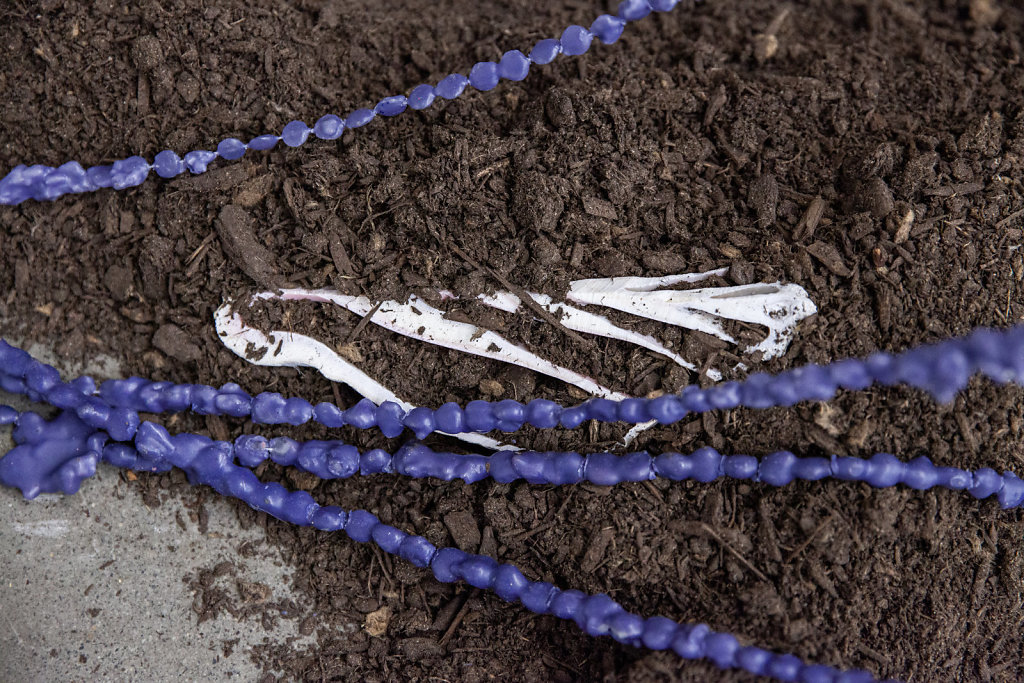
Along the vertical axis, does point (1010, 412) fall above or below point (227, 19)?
below

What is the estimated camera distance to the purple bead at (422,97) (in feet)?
6.18

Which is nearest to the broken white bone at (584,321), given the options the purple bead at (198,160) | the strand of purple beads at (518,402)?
the strand of purple beads at (518,402)

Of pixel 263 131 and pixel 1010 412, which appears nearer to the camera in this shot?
pixel 1010 412

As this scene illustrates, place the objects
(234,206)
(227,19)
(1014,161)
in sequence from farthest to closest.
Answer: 1. (227,19)
2. (234,206)
3. (1014,161)

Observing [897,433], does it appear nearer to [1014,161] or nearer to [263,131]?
[1014,161]

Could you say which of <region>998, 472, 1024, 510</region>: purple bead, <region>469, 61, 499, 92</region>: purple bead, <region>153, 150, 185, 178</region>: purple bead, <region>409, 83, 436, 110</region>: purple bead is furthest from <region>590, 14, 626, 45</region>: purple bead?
<region>998, 472, 1024, 510</region>: purple bead

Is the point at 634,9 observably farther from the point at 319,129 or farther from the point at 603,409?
the point at 603,409

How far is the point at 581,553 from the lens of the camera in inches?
65.1

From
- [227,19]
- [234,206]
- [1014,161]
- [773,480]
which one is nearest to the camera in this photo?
[773,480]

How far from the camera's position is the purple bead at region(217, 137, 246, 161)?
1.89m

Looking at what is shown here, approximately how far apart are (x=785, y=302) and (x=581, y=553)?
0.66 meters

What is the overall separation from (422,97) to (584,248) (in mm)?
532

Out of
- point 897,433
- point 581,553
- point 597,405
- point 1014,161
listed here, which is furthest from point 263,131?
point 1014,161

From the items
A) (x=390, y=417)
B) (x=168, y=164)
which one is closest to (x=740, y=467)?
(x=390, y=417)
